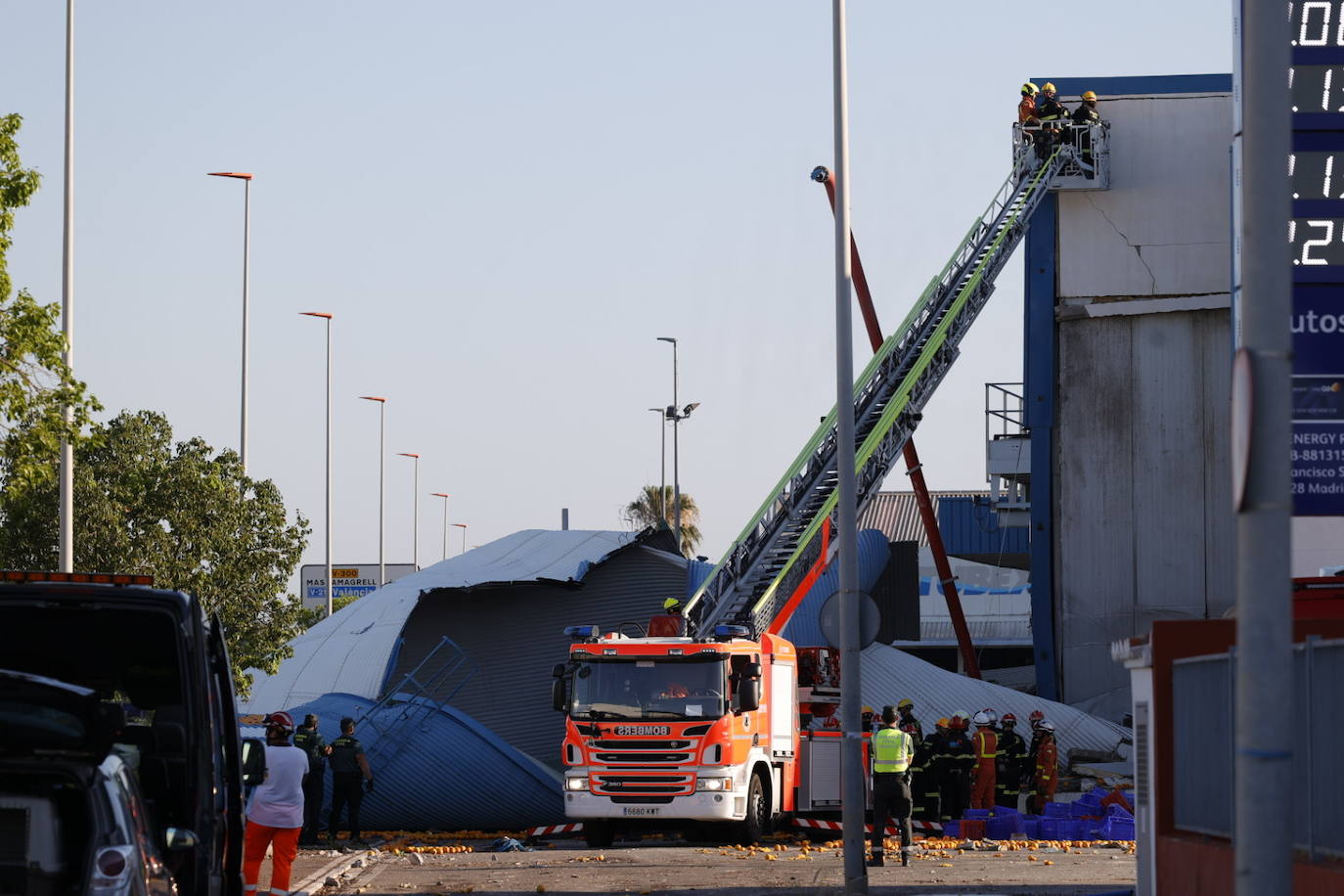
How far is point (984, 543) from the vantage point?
220 feet

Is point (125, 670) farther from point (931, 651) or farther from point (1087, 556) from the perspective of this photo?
point (931, 651)

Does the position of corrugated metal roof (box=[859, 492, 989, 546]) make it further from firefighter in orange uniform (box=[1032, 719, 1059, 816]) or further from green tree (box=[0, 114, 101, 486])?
green tree (box=[0, 114, 101, 486])

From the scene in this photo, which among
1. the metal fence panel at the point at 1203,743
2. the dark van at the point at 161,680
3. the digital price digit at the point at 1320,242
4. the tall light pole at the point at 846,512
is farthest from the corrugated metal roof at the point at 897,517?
the dark van at the point at 161,680

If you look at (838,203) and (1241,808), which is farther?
(838,203)

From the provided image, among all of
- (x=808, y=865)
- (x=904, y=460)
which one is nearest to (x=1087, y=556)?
(x=904, y=460)

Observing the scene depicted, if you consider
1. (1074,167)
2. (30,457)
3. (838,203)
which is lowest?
(30,457)

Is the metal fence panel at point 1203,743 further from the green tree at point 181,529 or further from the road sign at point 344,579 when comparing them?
the road sign at point 344,579

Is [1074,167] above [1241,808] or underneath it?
above

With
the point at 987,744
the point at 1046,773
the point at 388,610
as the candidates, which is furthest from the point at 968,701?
the point at 388,610

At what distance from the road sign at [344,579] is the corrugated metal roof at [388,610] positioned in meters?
58.2

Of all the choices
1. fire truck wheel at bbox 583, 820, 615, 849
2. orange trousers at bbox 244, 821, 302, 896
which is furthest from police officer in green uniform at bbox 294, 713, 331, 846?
orange trousers at bbox 244, 821, 302, 896

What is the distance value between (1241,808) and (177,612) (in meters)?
5.17

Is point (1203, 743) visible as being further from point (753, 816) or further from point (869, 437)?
point (869, 437)

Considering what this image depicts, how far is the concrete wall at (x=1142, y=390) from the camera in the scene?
37.1 m
